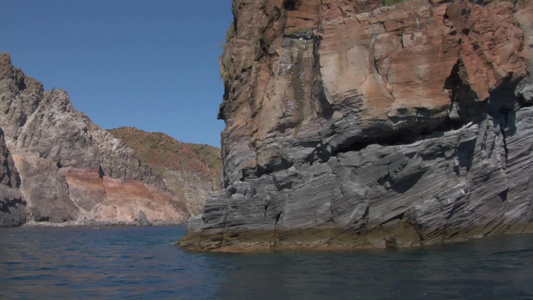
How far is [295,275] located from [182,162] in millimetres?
114804

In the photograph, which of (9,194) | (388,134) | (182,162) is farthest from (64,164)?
(388,134)

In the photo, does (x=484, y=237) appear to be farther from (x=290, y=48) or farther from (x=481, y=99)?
(x=290, y=48)

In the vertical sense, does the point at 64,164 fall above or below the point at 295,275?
above

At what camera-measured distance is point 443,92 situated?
20922mm

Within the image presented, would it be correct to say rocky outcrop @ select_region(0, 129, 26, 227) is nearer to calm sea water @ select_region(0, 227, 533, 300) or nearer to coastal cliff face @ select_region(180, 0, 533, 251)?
coastal cliff face @ select_region(180, 0, 533, 251)

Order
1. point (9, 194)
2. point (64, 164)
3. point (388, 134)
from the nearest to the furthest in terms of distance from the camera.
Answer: point (388, 134) < point (9, 194) < point (64, 164)

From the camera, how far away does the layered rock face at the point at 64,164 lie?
229 feet

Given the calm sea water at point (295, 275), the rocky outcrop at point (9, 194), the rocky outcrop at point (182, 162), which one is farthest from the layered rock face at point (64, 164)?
the calm sea water at point (295, 275)

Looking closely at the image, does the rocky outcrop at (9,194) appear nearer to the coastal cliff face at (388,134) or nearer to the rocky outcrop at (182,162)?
the rocky outcrop at (182,162)

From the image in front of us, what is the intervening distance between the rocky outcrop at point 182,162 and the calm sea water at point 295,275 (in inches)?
3288

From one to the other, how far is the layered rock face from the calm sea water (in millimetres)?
51102

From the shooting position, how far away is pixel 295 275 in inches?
591

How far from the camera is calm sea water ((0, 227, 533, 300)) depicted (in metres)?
12.5

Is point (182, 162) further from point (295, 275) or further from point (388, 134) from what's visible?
point (295, 275)
